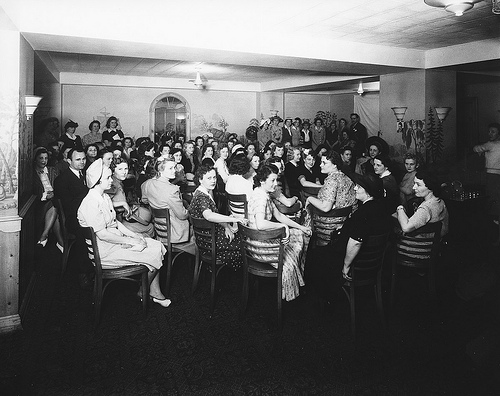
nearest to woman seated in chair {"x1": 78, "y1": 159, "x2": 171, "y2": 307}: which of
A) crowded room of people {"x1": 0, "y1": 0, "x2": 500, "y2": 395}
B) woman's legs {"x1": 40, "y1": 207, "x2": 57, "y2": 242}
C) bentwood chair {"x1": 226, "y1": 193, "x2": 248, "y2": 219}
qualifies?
crowded room of people {"x1": 0, "y1": 0, "x2": 500, "y2": 395}

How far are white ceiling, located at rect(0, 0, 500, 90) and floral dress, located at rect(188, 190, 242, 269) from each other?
1.88 meters

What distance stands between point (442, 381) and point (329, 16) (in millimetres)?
3605

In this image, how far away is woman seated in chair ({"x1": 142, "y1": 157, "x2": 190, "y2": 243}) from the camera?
4.26 m

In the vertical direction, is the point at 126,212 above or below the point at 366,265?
above

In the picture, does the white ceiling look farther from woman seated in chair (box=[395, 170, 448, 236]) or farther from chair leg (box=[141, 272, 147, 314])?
chair leg (box=[141, 272, 147, 314])

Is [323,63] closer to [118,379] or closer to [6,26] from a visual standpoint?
[6,26]

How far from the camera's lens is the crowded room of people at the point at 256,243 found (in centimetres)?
287

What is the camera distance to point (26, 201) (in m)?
4.14

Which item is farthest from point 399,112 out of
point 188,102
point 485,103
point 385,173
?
point 188,102

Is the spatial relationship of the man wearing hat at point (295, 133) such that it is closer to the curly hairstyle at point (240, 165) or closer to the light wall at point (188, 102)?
the light wall at point (188, 102)

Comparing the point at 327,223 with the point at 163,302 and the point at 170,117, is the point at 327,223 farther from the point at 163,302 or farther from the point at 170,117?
the point at 170,117

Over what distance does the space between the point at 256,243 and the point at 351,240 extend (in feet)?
2.46

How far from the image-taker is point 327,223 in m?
4.24

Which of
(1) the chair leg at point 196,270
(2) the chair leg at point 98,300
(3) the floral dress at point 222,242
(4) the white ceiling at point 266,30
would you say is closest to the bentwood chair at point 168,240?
(1) the chair leg at point 196,270
